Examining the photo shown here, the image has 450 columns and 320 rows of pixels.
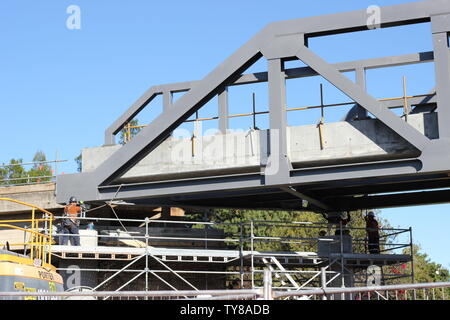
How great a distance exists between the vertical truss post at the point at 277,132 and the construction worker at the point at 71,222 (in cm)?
637

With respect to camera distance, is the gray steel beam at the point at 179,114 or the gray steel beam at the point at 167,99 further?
the gray steel beam at the point at 167,99

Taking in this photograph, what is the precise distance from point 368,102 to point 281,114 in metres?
2.59

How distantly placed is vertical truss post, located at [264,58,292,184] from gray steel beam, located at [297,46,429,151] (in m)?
1.03

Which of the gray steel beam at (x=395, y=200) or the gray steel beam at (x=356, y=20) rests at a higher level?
the gray steel beam at (x=356, y=20)

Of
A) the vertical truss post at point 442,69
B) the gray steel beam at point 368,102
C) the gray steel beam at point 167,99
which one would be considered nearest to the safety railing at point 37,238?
the gray steel beam at point 167,99

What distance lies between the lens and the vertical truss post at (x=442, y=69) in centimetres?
2002

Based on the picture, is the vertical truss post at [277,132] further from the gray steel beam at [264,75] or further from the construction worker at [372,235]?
the construction worker at [372,235]

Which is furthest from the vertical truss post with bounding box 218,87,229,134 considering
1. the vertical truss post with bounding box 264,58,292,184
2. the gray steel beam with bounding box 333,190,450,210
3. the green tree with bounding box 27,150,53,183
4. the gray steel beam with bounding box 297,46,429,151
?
the green tree with bounding box 27,150,53,183

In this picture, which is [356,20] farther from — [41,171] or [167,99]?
[41,171]

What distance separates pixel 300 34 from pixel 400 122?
13.3 feet

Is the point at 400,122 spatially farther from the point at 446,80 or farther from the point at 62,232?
the point at 62,232
